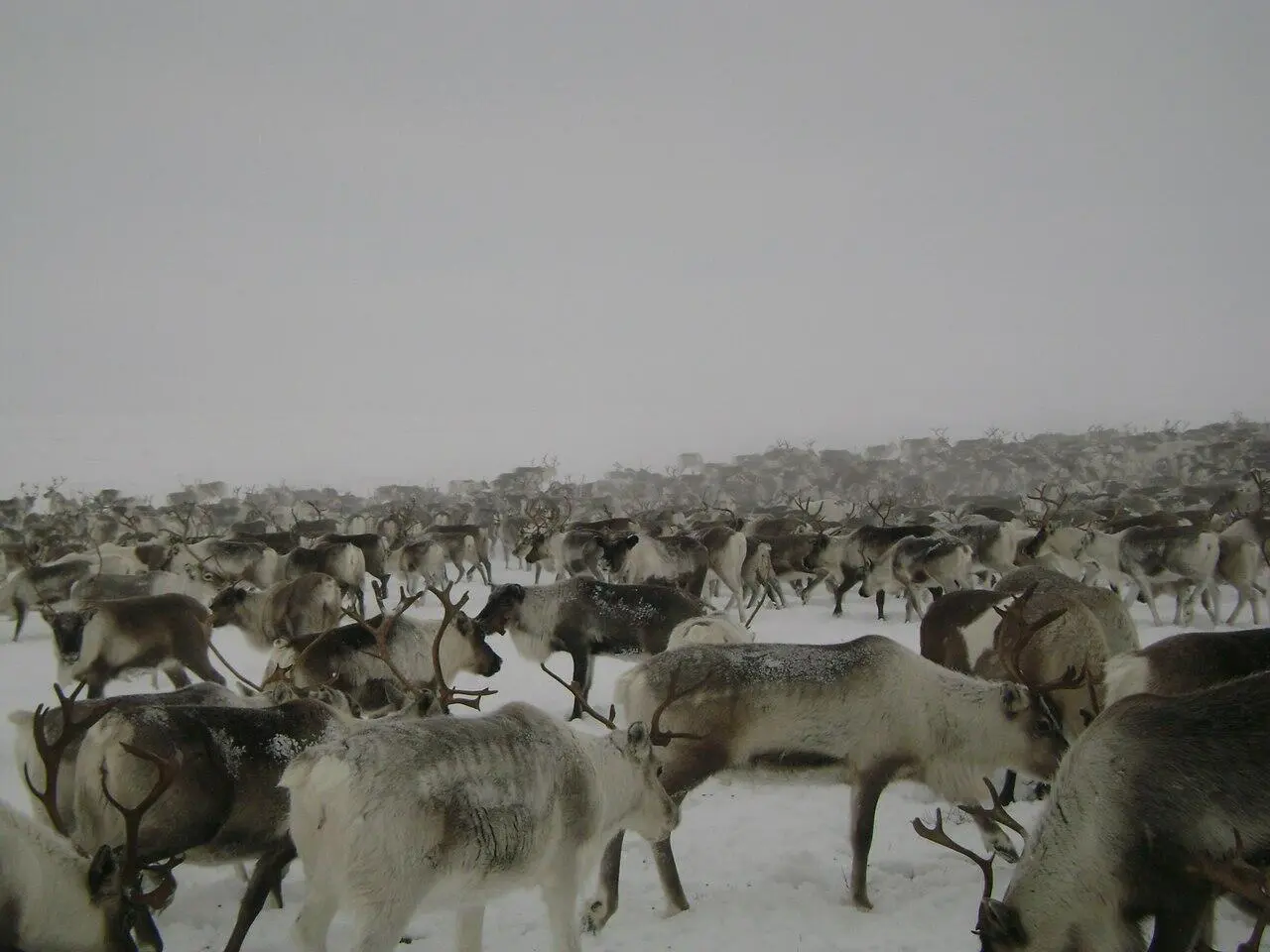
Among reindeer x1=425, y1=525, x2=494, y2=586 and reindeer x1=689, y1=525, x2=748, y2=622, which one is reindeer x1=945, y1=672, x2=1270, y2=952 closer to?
reindeer x1=689, y1=525, x2=748, y2=622

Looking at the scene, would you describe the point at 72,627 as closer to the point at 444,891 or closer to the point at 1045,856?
the point at 444,891

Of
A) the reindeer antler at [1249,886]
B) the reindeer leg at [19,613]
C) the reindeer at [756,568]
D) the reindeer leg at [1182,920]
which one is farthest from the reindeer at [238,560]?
the reindeer antler at [1249,886]

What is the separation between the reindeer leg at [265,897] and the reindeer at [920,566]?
10.9 m

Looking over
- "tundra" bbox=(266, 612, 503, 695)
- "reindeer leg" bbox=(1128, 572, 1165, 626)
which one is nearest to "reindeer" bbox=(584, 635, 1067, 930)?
"tundra" bbox=(266, 612, 503, 695)

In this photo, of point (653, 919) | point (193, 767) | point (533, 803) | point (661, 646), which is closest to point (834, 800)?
point (653, 919)

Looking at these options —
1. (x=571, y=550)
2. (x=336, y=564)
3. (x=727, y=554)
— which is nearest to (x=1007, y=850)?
(x=727, y=554)

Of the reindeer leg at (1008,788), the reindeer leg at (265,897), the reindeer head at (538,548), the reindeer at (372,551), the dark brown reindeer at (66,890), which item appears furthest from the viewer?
the reindeer head at (538,548)

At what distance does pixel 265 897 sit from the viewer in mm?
4305

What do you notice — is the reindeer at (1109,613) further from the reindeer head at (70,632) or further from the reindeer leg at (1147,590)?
the reindeer head at (70,632)

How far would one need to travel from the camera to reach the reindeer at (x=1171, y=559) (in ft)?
40.4

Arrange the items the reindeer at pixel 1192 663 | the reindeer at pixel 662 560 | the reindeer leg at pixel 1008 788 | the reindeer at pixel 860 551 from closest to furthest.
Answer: the reindeer at pixel 1192 663 < the reindeer leg at pixel 1008 788 < the reindeer at pixel 662 560 < the reindeer at pixel 860 551

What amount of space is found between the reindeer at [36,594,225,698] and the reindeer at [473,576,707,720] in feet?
10.1

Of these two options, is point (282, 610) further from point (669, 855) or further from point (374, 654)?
point (669, 855)

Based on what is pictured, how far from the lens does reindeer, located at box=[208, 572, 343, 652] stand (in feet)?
32.4
